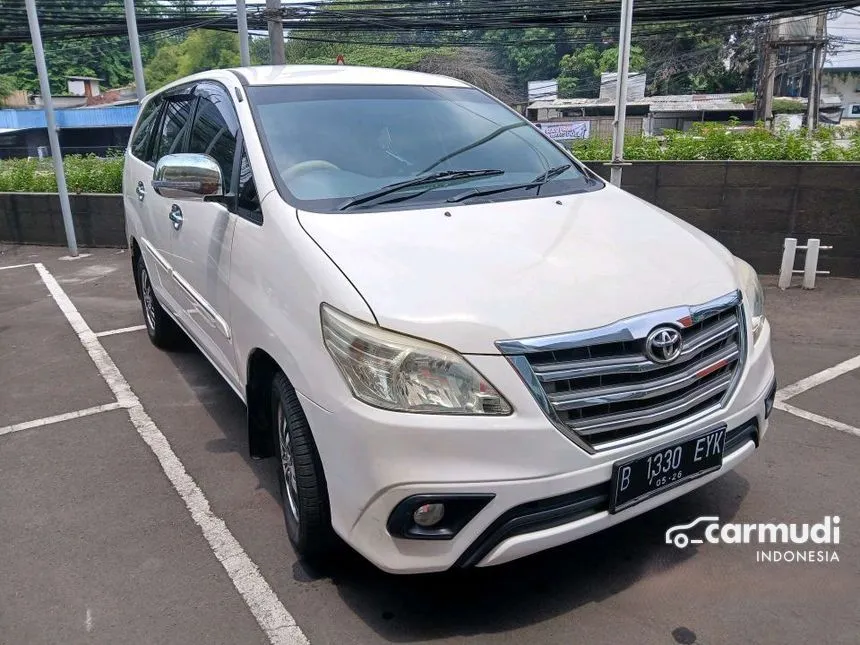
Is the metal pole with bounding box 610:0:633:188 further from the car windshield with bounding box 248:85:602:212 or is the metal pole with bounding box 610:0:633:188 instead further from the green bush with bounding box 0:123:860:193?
the car windshield with bounding box 248:85:602:212

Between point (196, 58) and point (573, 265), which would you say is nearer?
point (573, 265)

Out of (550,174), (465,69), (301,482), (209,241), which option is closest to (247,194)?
(209,241)

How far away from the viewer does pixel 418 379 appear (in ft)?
7.39

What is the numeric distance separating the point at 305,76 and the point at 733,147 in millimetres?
5403

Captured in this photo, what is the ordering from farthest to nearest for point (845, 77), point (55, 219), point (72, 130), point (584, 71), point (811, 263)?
1. point (845, 77)
2. point (584, 71)
3. point (72, 130)
4. point (55, 219)
5. point (811, 263)

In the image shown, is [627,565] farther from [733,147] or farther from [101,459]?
[733,147]

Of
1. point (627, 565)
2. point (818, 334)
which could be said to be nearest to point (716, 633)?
point (627, 565)

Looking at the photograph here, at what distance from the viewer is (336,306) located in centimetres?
238

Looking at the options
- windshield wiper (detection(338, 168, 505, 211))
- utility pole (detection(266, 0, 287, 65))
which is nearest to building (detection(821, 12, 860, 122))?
utility pole (detection(266, 0, 287, 65))

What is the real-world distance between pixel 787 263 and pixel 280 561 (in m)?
5.86

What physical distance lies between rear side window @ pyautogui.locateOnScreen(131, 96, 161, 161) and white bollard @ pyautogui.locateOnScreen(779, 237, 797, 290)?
564cm

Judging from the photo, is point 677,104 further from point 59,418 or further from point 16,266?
point 59,418

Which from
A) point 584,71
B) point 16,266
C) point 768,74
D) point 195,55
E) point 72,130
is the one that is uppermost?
point 195,55

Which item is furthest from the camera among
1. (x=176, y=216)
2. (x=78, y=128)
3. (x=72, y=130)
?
(x=72, y=130)
